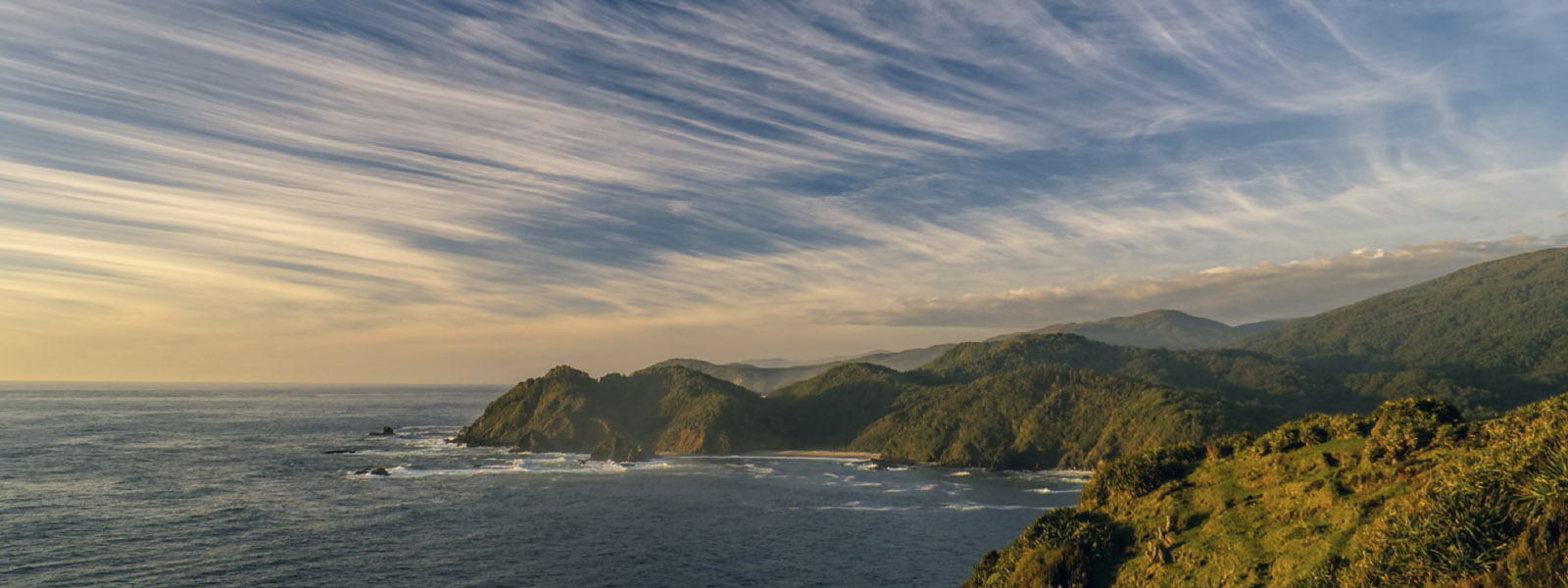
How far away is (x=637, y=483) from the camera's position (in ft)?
506

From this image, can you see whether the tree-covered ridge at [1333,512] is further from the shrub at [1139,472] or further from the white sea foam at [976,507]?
the white sea foam at [976,507]

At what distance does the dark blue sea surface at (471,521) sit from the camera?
81.6 metres

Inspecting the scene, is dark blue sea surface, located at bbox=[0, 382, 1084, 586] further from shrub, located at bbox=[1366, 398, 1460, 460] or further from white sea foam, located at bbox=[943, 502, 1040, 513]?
shrub, located at bbox=[1366, 398, 1460, 460]

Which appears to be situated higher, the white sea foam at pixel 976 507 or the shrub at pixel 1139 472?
the shrub at pixel 1139 472

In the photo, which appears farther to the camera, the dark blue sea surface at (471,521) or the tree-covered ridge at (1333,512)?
the dark blue sea surface at (471,521)

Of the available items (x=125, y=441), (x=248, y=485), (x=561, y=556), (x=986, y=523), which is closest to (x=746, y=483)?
(x=986, y=523)

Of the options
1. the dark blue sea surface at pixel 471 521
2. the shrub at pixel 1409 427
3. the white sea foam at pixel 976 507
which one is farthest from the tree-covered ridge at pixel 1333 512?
the white sea foam at pixel 976 507

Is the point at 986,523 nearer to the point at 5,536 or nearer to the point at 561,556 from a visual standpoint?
the point at 561,556

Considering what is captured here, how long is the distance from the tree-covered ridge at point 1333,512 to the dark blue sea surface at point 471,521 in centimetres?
3696

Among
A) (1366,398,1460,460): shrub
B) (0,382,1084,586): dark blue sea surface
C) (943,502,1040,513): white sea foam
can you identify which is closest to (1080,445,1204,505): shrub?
(1366,398,1460,460): shrub

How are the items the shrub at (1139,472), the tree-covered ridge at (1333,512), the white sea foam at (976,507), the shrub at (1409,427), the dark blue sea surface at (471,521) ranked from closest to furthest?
the tree-covered ridge at (1333,512)
the shrub at (1409,427)
the shrub at (1139,472)
the dark blue sea surface at (471,521)
the white sea foam at (976,507)

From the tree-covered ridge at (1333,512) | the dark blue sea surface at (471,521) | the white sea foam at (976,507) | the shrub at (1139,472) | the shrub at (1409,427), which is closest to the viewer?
the tree-covered ridge at (1333,512)

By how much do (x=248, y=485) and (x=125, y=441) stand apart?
315 feet

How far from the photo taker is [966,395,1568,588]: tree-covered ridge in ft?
91.1
